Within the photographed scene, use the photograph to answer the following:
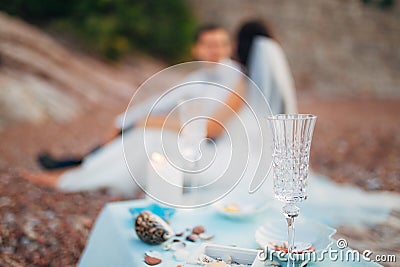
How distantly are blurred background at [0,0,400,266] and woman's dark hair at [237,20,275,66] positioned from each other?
1.23m

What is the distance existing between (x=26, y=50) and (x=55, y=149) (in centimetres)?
225

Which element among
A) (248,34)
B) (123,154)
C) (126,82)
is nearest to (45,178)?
(123,154)

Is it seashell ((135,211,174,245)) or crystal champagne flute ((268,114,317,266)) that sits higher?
crystal champagne flute ((268,114,317,266))

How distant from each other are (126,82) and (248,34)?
492 cm

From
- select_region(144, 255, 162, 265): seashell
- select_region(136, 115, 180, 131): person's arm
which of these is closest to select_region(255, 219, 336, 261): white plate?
select_region(144, 255, 162, 265): seashell

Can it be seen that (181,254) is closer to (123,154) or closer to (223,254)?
(223,254)

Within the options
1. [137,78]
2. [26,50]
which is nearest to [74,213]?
[26,50]

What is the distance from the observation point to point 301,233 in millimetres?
1323

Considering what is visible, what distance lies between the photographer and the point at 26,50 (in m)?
6.35

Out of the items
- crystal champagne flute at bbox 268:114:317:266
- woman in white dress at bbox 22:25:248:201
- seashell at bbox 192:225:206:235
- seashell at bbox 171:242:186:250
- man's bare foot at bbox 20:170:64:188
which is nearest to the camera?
crystal champagne flute at bbox 268:114:317:266

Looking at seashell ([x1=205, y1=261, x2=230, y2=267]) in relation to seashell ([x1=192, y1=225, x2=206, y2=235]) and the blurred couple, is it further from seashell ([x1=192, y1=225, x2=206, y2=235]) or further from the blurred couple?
the blurred couple

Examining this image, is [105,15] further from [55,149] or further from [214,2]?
[55,149]

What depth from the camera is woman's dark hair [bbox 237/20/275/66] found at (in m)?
3.02

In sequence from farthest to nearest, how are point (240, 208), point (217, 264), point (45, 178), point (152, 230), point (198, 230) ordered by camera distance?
point (45, 178) < point (240, 208) < point (198, 230) < point (152, 230) < point (217, 264)
